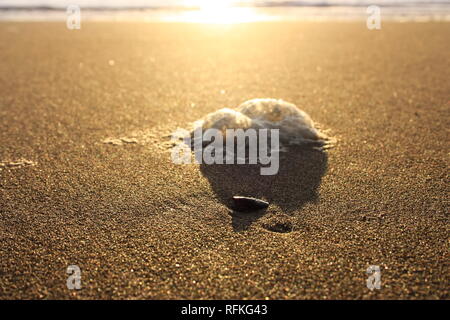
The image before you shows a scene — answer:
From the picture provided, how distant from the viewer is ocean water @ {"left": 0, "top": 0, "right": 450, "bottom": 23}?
9266 millimetres

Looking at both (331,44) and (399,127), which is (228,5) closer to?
(331,44)

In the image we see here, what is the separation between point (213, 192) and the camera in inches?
85.2

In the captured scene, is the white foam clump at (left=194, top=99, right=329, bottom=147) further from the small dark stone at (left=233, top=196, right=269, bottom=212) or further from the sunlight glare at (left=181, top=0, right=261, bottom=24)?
the sunlight glare at (left=181, top=0, right=261, bottom=24)

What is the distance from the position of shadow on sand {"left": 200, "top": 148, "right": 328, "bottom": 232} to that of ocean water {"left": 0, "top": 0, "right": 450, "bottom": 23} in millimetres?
6627

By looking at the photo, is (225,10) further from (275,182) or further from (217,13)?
(275,182)

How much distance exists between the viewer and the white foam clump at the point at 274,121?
8.84 feet

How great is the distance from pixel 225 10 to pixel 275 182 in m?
9.54

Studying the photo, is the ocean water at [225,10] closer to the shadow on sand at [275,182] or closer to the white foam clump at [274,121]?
the white foam clump at [274,121]

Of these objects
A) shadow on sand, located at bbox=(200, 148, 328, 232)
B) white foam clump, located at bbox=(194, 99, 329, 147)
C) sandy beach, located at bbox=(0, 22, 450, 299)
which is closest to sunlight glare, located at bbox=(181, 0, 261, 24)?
sandy beach, located at bbox=(0, 22, 450, 299)

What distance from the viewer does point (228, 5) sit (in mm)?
11898

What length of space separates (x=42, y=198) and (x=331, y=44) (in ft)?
16.2
